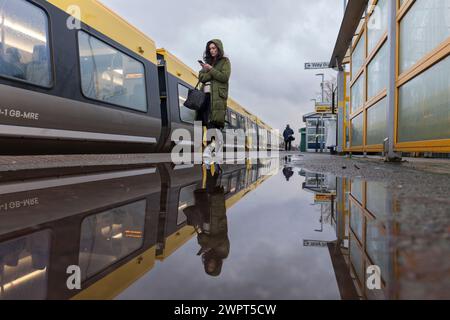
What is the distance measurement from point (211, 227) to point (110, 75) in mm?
4249

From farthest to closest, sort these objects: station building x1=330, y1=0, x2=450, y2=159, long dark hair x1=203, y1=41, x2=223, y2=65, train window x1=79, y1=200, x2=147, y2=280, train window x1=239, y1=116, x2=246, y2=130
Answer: train window x1=239, y1=116, x2=246, y2=130 → long dark hair x1=203, y1=41, x2=223, y2=65 → station building x1=330, y1=0, x2=450, y2=159 → train window x1=79, y1=200, x2=147, y2=280

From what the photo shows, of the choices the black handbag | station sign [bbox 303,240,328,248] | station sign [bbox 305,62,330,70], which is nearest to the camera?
station sign [bbox 303,240,328,248]

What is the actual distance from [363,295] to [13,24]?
3.89 meters

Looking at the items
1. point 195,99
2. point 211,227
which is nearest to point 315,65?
point 195,99

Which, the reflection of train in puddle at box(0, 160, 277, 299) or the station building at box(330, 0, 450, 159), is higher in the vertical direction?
the station building at box(330, 0, 450, 159)

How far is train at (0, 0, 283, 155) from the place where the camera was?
302cm

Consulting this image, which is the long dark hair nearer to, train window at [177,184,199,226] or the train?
the train

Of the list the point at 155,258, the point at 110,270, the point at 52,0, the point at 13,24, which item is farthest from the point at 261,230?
the point at 52,0

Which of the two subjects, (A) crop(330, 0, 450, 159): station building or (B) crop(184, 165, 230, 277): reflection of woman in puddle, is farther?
(A) crop(330, 0, 450, 159): station building

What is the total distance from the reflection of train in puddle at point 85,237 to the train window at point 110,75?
2728 mm

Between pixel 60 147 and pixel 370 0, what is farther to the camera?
pixel 370 0

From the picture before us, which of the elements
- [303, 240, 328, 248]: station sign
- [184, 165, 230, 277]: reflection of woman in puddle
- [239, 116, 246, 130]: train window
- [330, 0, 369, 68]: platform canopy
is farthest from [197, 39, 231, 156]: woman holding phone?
[239, 116, 246, 130]: train window
